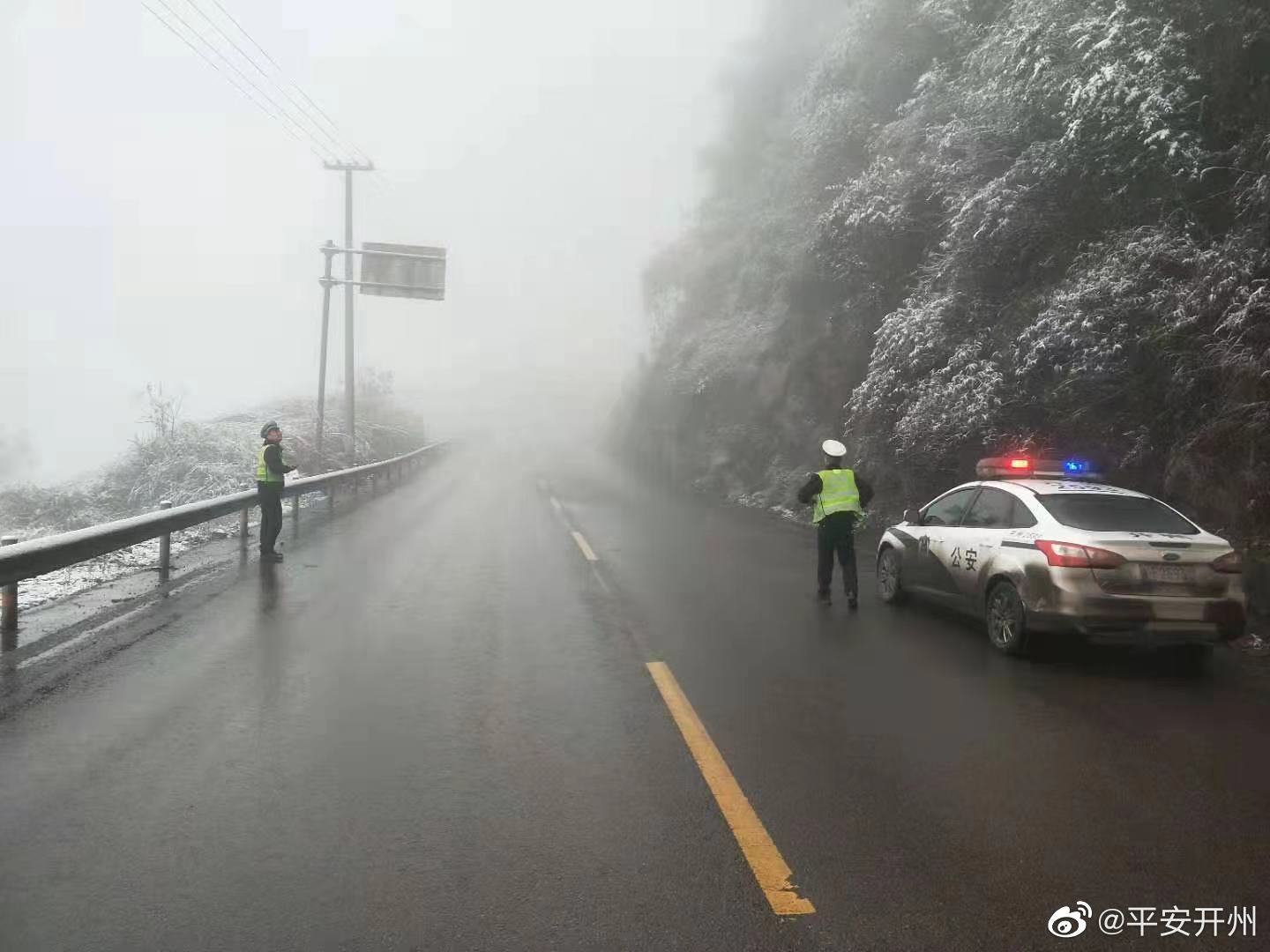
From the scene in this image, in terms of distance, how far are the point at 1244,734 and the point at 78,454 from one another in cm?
8542

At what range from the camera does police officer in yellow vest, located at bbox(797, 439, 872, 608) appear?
9531mm

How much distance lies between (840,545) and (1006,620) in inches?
89.6

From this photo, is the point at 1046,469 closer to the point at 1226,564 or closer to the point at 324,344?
the point at 1226,564

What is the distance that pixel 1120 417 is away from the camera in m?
11.8

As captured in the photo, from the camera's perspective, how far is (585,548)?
1396 centimetres

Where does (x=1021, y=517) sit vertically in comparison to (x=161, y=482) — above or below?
above

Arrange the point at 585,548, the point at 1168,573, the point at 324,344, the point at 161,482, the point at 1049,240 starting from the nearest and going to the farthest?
1. the point at 1168,573
2. the point at 1049,240
3. the point at 585,548
4. the point at 161,482
5. the point at 324,344

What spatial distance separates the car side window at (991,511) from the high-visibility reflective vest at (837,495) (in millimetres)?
1306

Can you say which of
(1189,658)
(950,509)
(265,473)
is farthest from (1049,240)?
(265,473)

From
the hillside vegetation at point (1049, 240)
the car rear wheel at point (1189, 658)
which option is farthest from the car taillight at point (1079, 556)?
the hillside vegetation at point (1049, 240)

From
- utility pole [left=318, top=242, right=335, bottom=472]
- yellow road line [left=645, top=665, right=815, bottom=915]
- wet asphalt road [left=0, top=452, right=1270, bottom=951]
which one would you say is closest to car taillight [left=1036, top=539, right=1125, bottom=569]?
wet asphalt road [left=0, top=452, right=1270, bottom=951]

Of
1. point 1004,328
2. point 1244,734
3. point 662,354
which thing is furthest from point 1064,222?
point 662,354

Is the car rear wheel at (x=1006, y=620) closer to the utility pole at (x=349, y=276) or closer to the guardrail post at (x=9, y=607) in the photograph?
the guardrail post at (x=9, y=607)

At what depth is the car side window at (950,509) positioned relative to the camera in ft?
28.9
